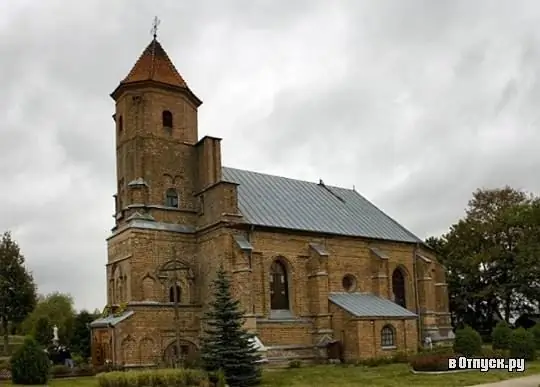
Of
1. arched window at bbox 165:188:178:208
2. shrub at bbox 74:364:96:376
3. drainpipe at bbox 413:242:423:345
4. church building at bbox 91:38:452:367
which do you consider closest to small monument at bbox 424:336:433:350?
drainpipe at bbox 413:242:423:345

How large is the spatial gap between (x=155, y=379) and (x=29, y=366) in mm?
6017

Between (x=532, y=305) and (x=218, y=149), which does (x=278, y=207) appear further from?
(x=532, y=305)

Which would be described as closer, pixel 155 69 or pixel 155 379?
pixel 155 379

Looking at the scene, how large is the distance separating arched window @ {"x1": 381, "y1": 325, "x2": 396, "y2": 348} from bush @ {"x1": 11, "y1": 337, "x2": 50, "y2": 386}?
1807cm

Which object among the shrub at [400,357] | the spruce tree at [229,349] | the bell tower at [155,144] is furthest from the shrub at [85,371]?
the shrub at [400,357]

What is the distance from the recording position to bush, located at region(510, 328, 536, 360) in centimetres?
3381

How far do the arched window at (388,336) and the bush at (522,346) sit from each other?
20.4ft

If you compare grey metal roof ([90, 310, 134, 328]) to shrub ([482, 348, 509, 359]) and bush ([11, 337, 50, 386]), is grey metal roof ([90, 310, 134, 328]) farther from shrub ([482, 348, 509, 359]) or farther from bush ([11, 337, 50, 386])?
shrub ([482, 348, 509, 359])

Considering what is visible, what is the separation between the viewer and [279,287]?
36.1 m

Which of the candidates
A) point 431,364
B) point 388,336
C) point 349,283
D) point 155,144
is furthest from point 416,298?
point 155,144

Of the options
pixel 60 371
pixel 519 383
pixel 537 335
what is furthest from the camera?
pixel 537 335

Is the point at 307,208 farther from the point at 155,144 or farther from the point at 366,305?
the point at 155,144

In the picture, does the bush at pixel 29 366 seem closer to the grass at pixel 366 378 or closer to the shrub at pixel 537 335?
the grass at pixel 366 378

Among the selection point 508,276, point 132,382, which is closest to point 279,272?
point 132,382
